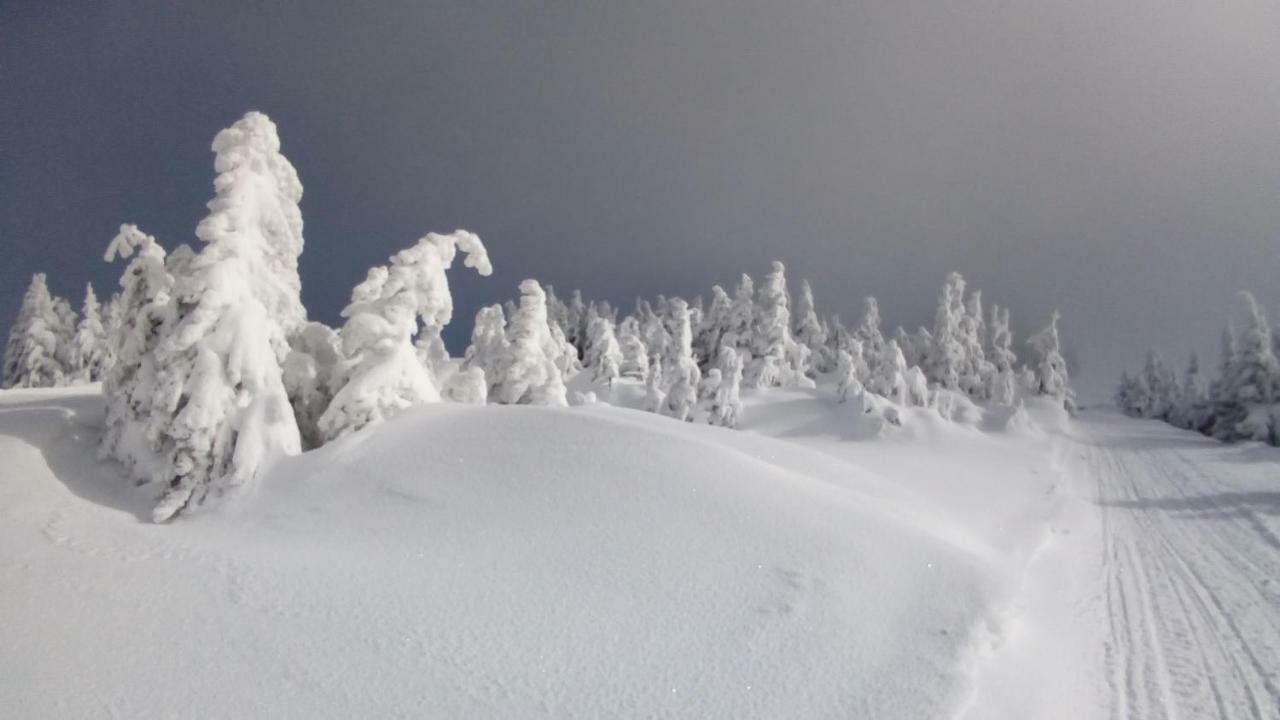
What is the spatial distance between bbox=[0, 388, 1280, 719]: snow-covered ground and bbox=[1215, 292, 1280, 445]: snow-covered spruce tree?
3769 cm

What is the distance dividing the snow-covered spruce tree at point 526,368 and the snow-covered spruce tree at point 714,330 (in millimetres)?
28085

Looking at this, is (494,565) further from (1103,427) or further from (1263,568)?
(1103,427)

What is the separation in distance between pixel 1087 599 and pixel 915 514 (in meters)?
2.94

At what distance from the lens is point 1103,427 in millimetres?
A: 50031

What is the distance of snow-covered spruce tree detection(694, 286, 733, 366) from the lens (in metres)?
53.5

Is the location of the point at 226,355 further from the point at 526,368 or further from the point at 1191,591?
the point at 1191,591

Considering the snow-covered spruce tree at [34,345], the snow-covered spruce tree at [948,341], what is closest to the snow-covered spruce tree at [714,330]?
the snow-covered spruce tree at [948,341]

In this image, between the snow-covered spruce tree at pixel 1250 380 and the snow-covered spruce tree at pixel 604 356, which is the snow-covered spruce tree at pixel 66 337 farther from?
the snow-covered spruce tree at pixel 1250 380

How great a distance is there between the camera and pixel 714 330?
5459cm

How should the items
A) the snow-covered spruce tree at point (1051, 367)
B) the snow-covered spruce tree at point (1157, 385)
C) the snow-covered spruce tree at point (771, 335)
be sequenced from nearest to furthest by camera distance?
the snow-covered spruce tree at point (771, 335) < the snow-covered spruce tree at point (1051, 367) < the snow-covered spruce tree at point (1157, 385)

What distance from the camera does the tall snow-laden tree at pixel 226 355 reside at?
31.9ft

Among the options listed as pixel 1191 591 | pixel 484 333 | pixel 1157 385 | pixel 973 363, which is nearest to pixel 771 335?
pixel 484 333

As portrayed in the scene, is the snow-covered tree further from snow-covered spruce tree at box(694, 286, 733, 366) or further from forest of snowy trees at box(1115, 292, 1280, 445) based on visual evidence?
forest of snowy trees at box(1115, 292, 1280, 445)

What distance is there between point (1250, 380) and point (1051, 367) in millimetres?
14284
